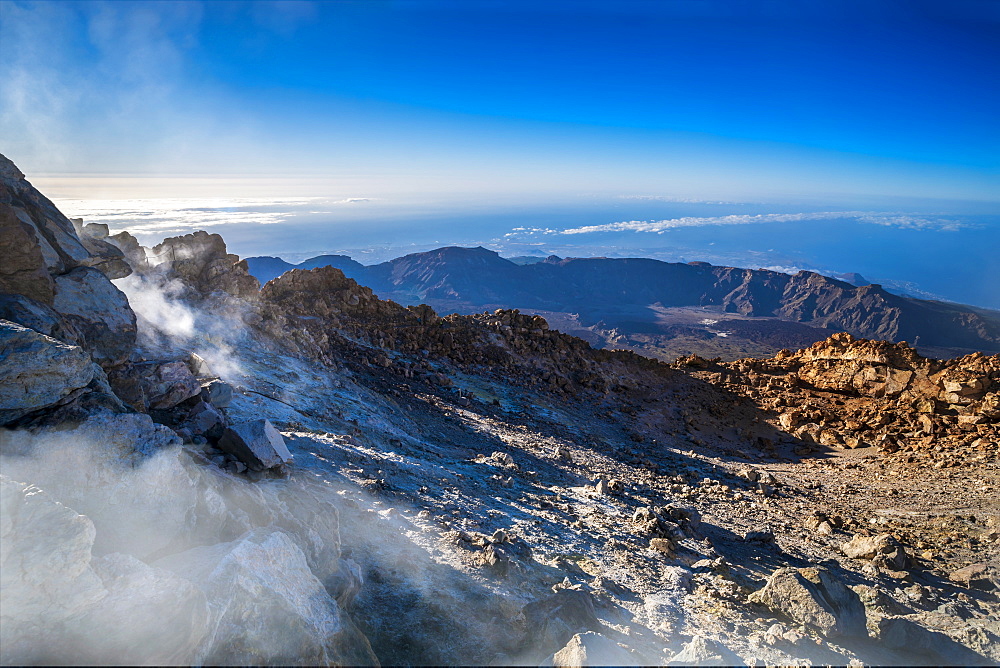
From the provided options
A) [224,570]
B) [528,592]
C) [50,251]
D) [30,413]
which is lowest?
[528,592]

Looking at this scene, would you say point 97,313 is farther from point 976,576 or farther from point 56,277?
point 976,576

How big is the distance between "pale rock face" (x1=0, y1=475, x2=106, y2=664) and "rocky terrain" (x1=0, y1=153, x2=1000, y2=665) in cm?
2

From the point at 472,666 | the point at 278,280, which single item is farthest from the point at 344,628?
the point at 278,280

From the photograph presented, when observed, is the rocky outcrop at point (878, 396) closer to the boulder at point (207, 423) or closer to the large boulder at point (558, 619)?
the large boulder at point (558, 619)

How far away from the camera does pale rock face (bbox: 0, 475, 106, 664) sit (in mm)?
3436

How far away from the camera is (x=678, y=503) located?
13242 mm

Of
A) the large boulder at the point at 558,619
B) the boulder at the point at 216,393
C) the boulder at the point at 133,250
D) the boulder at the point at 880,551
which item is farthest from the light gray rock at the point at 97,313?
the boulder at the point at 880,551

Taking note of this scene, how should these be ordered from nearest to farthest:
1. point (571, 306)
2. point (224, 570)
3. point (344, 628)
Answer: point (224, 570) → point (344, 628) → point (571, 306)

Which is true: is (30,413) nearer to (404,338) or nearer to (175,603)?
(175,603)

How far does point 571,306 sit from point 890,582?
576 ft

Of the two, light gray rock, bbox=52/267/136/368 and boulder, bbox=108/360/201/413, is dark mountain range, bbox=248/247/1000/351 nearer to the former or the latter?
light gray rock, bbox=52/267/136/368

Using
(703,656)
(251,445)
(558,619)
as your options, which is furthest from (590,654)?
(251,445)

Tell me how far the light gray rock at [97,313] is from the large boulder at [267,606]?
4892 mm

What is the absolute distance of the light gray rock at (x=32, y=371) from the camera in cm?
482
